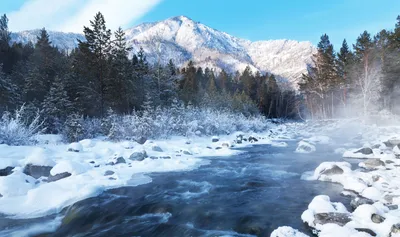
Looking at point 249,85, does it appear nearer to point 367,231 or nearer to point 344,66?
point 344,66

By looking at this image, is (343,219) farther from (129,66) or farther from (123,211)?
(129,66)

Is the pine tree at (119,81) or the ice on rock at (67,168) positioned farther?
the pine tree at (119,81)

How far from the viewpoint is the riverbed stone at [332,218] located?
4.93 meters

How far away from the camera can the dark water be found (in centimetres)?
536

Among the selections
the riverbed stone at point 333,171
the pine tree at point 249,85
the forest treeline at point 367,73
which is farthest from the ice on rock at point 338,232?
the pine tree at point 249,85

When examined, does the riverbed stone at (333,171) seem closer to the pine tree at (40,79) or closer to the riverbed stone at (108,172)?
the riverbed stone at (108,172)

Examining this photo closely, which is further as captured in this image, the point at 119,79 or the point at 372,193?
the point at 119,79

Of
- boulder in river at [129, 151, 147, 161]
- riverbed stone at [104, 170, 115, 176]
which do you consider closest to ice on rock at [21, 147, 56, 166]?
riverbed stone at [104, 170, 115, 176]

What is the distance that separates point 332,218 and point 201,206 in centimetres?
309

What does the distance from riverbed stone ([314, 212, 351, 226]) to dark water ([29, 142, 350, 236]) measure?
38 cm

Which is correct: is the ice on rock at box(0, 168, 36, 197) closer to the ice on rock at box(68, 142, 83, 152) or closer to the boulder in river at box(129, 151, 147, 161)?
the ice on rock at box(68, 142, 83, 152)

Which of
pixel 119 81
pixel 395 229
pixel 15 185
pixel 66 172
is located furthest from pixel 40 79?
pixel 395 229

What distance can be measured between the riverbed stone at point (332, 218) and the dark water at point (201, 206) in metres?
0.38

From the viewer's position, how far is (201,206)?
21.7 feet
